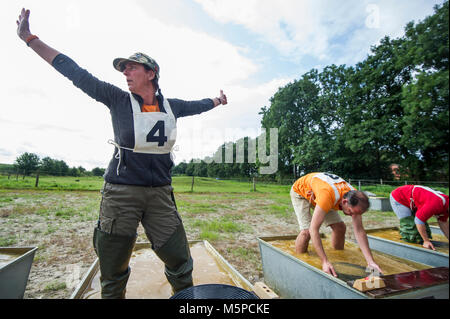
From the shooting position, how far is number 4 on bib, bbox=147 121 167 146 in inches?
34.9

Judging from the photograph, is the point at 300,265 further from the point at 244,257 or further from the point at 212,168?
the point at 212,168

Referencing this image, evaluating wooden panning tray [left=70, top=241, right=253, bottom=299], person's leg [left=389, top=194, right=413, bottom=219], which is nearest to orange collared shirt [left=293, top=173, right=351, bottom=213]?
wooden panning tray [left=70, top=241, right=253, bottom=299]

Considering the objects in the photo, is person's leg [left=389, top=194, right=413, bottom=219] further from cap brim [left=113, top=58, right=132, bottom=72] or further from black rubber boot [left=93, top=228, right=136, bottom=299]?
cap brim [left=113, top=58, right=132, bottom=72]

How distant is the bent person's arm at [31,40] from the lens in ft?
2.64

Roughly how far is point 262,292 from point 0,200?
720 centimetres

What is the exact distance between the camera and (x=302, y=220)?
1.88 metres

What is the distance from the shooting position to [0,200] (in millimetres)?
5160

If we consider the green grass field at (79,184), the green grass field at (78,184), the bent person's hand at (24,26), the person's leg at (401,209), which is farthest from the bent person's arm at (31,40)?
the green grass field at (78,184)

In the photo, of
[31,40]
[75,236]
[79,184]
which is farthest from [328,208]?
[79,184]

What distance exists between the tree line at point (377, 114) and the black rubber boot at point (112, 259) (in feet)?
1.48

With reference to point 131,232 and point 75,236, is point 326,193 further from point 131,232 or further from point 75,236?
point 75,236

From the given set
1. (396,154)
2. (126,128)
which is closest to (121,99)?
(126,128)

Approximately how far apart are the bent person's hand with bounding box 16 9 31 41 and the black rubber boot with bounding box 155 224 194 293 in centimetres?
102

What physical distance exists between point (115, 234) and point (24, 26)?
2.99ft
